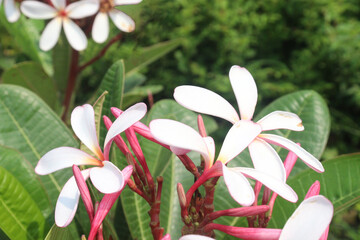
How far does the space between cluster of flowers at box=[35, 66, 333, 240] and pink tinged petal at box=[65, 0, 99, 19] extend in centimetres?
49

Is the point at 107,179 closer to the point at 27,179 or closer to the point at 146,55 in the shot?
the point at 27,179

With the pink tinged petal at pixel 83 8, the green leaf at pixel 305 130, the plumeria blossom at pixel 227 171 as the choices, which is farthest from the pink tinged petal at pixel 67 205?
the pink tinged petal at pixel 83 8

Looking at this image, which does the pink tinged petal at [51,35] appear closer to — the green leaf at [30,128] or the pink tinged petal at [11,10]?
the pink tinged petal at [11,10]

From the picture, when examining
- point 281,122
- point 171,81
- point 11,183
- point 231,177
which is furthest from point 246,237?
point 171,81

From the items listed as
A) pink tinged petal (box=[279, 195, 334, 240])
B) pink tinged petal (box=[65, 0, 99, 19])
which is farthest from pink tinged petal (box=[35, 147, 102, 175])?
pink tinged petal (box=[65, 0, 99, 19])

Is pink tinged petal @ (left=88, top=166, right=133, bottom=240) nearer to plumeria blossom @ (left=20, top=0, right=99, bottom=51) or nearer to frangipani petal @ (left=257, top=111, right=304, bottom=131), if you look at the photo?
frangipani petal @ (left=257, top=111, right=304, bottom=131)

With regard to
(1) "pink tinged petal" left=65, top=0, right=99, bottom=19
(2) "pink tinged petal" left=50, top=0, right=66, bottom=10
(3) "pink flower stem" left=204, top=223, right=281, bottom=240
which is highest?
(2) "pink tinged petal" left=50, top=0, right=66, bottom=10

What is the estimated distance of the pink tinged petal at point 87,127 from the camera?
61 cm

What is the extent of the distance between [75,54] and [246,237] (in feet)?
3.25

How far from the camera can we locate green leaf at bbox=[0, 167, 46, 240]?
2.16ft

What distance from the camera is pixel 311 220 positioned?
1.52 feet

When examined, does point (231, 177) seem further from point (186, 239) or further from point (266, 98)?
point (266, 98)

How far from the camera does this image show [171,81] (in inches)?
80.0

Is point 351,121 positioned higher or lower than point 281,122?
lower
